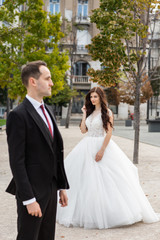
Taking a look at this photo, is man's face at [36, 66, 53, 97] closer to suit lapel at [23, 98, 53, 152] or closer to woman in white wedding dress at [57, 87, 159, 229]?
suit lapel at [23, 98, 53, 152]

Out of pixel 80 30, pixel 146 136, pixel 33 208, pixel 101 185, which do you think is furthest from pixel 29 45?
pixel 80 30

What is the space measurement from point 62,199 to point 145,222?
2486mm

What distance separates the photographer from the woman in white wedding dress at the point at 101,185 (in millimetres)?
4715

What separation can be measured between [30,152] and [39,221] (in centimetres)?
54

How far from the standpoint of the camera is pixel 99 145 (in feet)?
17.3

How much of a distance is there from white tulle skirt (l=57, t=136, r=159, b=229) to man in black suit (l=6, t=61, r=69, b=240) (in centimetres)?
214

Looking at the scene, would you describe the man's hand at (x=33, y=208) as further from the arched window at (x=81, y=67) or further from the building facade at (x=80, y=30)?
the arched window at (x=81, y=67)

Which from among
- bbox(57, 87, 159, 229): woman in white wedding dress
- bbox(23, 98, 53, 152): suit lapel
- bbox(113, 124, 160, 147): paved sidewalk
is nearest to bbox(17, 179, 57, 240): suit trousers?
bbox(23, 98, 53, 152): suit lapel

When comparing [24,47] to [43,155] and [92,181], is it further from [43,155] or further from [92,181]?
[43,155]

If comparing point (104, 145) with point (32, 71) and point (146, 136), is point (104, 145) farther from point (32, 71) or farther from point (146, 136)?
point (146, 136)

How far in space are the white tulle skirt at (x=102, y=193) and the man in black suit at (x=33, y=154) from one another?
7.01 ft

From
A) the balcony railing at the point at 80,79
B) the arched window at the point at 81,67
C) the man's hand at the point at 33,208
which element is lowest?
the man's hand at the point at 33,208

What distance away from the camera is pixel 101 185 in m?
4.86

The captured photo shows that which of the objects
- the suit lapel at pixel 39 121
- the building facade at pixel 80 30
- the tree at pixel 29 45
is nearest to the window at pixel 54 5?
the building facade at pixel 80 30
